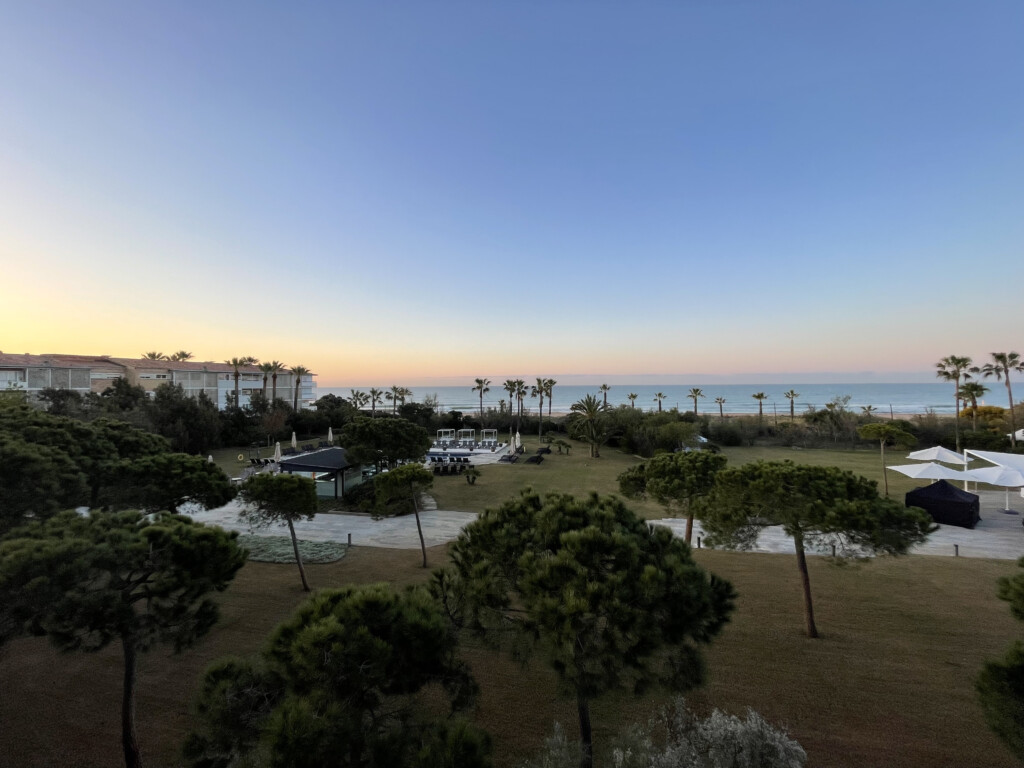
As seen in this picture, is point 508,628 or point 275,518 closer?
point 508,628

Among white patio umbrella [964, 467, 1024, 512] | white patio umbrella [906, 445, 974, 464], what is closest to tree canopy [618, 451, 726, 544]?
white patio umbrella [964, 467, 1024, 512]

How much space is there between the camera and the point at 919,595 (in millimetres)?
9805

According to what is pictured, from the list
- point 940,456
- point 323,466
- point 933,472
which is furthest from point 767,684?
point 940,456

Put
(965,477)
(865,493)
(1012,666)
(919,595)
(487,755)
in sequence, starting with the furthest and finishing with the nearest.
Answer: (965,477) < (919,595) < (865,493) < (1012,666) < (487,755)

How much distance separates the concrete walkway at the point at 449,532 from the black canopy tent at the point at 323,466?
2.10 metres

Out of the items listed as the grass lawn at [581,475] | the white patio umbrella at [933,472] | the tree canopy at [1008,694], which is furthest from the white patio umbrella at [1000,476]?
the tree canopy at [1008,694]

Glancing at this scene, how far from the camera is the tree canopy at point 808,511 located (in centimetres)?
679

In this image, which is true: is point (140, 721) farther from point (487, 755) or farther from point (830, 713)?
point (830, 713)

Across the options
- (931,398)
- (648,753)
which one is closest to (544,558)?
(648,753)

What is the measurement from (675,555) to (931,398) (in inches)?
6453

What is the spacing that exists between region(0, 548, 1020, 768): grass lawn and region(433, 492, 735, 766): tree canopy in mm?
1326

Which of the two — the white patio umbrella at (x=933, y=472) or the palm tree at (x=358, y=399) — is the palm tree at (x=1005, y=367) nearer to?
the white patio umbrella at (x=933, y=472)

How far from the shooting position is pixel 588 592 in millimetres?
3912

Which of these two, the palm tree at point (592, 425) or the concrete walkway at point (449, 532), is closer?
the concrete walkway at point (449, 532)
